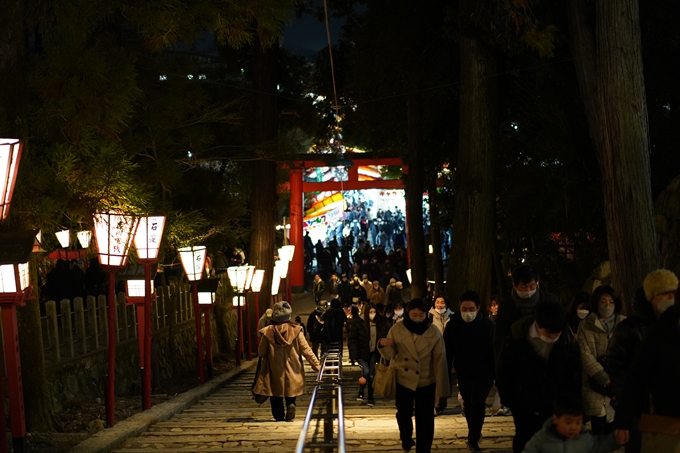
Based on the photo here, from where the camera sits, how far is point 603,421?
310 inches

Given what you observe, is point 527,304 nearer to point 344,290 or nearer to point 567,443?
point 567,443

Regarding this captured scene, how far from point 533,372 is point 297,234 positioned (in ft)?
117

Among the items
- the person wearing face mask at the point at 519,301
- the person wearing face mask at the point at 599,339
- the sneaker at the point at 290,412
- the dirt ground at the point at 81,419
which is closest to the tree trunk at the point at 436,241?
the dirt ground at the point at 81,419

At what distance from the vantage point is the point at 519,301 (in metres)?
7.36

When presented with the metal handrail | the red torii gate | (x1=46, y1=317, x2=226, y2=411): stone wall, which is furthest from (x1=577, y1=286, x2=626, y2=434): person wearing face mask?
the red torii gate

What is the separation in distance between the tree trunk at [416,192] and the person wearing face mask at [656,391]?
59.2 feet

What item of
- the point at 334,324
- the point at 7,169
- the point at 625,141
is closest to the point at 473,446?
the point at 625,141

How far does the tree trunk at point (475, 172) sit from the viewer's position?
1600 centimetres

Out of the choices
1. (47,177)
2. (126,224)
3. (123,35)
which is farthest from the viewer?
(123,35)

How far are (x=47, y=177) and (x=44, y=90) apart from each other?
4.38 ft

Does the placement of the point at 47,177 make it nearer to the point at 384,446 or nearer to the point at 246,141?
the point at 384,446

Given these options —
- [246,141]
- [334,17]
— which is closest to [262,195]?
[246,141]

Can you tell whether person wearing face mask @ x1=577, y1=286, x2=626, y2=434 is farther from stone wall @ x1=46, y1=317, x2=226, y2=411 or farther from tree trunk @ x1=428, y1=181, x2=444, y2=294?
tree trunk @ x1=428, y1=181, x2=444, y2=294

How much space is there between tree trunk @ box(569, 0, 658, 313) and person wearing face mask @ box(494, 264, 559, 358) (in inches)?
176
